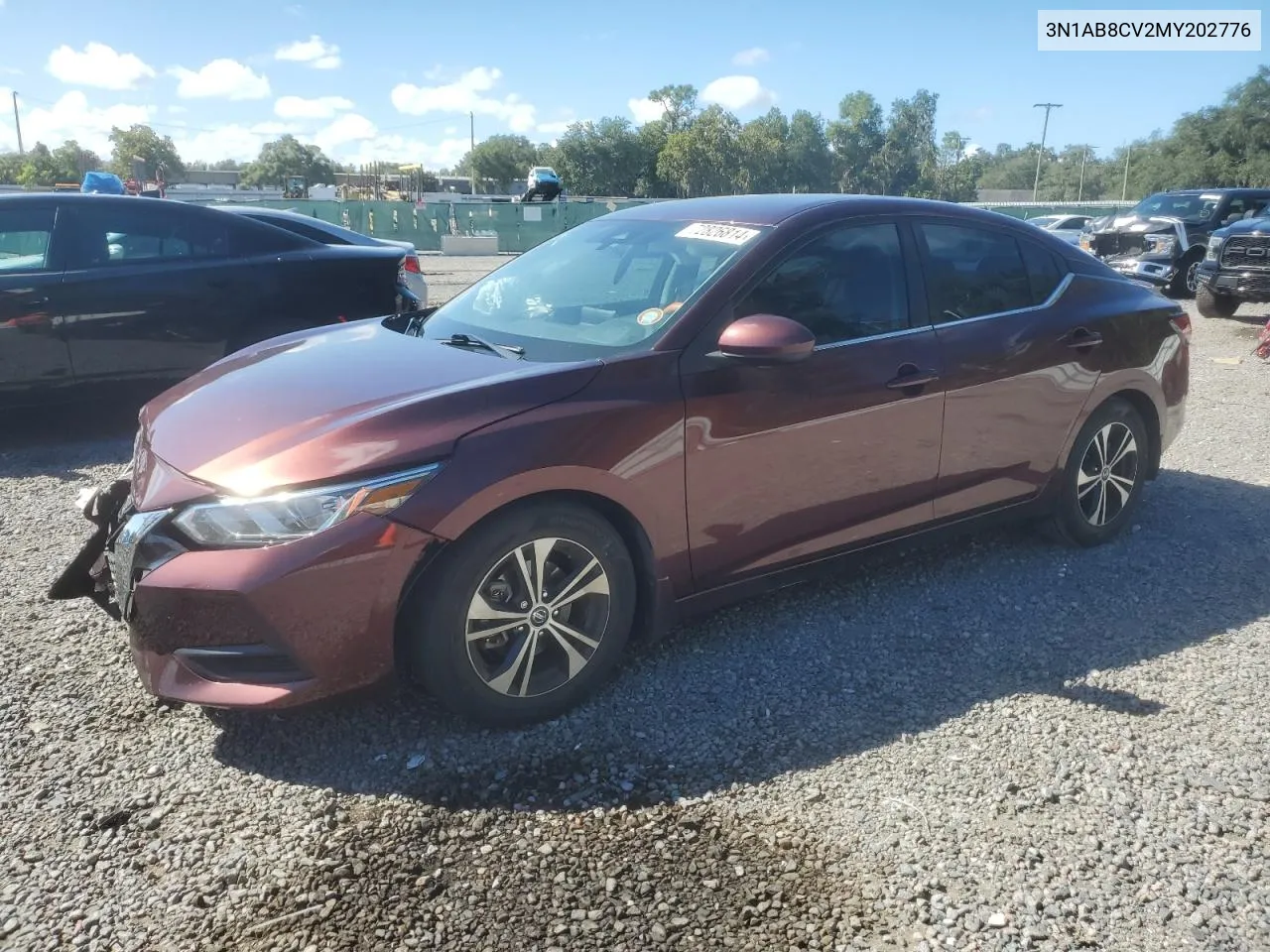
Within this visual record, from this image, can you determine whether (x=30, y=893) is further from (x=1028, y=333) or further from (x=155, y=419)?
(x=1028, y=333)

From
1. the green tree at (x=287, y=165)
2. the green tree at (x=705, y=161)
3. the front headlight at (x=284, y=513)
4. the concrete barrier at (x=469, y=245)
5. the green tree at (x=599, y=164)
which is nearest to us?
the front headlight at (x=284, y=513)

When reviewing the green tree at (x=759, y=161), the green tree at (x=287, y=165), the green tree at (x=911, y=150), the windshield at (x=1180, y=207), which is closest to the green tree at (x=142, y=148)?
the green tree at (x=287, y=165)

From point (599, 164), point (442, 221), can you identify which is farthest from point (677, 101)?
point (442, 221)

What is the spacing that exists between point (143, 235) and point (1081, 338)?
581cm

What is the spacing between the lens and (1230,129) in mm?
51781

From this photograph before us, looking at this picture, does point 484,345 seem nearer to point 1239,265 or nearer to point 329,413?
point 329,413

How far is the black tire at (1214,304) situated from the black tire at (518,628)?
13343 millimetres

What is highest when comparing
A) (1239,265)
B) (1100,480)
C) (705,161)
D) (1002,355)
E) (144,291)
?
(705,161)

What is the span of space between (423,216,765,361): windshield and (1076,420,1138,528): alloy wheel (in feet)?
7.02

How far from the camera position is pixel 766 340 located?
127 inches

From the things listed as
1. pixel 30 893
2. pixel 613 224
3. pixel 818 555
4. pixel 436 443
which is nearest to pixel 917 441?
pixel 818 555

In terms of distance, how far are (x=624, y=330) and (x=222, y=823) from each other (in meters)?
2.00

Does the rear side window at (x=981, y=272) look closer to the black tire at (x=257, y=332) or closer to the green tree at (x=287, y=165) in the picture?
the black tire at (x=257, y=332)

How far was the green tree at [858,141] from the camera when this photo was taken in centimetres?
9854
